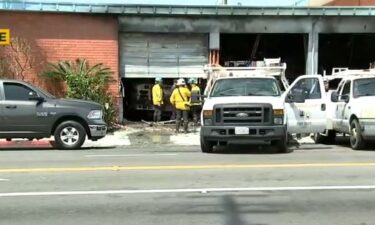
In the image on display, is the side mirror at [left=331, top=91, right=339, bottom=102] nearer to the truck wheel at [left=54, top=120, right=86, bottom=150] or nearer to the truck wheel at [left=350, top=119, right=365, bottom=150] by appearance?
the truck wheel at [left=350, top=119, right=365, bottom=150]

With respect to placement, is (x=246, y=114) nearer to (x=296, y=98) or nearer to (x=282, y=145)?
(x=282, y=145)

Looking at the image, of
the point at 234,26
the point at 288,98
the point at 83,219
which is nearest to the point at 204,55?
the point at 234,26

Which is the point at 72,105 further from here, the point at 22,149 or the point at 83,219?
the point at 83,219

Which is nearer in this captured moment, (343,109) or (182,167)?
(182,167)

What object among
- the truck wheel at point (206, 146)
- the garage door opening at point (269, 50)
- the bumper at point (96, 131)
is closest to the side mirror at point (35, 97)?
the bumper at point (96, 131)

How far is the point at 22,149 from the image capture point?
16.6m

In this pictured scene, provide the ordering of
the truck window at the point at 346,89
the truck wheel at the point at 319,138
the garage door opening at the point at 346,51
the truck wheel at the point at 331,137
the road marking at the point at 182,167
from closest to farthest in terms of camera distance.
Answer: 1. the road marking at the point at 182,167
2. the truck window at the point at 346,89
3. the truck wheel at the point at 331,137
4. the truck wheel at the point at 319,138
5. the garage door opening at the point at 346,51

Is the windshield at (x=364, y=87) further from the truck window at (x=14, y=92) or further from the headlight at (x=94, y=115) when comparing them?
the truck window at (x=14, y=92)

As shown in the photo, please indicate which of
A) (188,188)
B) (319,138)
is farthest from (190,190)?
(319,138)

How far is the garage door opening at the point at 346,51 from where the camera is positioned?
88.5 feet

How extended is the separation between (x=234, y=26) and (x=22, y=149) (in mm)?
9540

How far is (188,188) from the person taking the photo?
959 cm

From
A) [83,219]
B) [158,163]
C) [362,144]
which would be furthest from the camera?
[362,144]

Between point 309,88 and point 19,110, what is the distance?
7.60 m
